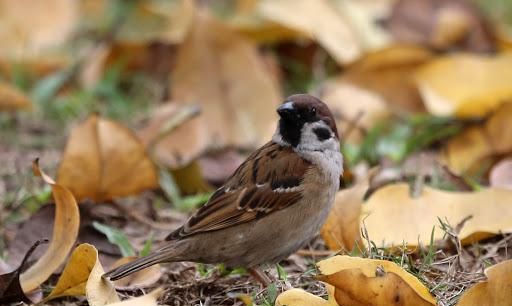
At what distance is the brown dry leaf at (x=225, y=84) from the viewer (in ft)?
15.4

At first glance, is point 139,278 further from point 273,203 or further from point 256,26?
point 256,26

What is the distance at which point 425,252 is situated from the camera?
3248 millimetres

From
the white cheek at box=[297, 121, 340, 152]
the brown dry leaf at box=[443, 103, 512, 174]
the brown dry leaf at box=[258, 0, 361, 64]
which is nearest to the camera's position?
the white cheek at box=[297, 121, 340, 152]

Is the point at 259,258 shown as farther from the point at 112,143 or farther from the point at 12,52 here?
the point at 12,52

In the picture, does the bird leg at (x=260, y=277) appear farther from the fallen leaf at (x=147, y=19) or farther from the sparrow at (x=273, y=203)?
the fallen leaf at (x=147, y=19)

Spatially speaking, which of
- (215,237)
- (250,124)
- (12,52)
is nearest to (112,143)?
(215,237)

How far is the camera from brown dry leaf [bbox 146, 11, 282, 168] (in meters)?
4.69

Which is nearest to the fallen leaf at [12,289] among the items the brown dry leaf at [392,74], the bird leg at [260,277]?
the bird leg at [260,277]

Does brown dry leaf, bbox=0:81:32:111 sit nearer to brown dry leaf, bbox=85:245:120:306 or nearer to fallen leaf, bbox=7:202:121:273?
fallen leaf, bbox=7:202:121:273

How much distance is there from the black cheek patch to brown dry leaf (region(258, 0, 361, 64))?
5.72 ft

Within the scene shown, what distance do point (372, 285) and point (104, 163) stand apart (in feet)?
4.58

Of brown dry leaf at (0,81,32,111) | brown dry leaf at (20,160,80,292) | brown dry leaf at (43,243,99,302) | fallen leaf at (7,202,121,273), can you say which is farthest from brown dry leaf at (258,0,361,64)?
brown dry leaf at (43,243,99,302)

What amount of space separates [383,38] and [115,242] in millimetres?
2626

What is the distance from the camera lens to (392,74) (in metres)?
5.02
